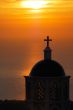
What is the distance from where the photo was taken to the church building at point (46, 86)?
93.5 meters

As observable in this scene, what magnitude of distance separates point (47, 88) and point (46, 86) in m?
0.17

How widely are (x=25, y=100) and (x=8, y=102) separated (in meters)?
2.64

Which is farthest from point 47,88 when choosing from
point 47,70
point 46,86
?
point 47,70

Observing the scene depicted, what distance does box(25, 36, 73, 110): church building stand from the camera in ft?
307

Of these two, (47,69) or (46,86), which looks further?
(46,86)

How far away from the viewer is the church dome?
93.4 m

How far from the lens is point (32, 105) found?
93.4m

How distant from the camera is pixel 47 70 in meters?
93.4

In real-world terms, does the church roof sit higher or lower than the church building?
higher

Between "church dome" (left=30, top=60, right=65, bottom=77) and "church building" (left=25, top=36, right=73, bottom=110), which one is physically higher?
"church dome" (left=30, top=60, right=65, bottom=77)

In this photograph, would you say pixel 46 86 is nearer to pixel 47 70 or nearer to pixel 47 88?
pixel 47 88

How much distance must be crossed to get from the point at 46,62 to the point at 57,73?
3.92 ft

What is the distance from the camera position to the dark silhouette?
93.5 meters

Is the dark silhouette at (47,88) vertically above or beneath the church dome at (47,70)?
beneath
